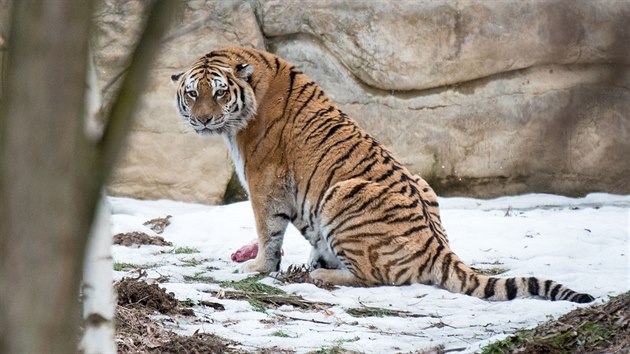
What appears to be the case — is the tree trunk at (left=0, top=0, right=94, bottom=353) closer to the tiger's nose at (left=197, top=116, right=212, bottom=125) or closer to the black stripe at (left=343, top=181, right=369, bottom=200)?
the black stripe at (left=343, top=181, right=369, bottom=200)

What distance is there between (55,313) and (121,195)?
940 centimetres

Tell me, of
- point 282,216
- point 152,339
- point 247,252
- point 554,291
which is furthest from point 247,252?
→ point 152,339

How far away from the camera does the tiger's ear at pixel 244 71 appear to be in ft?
25.3

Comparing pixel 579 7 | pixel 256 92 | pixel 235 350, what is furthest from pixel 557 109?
pixel 256 92

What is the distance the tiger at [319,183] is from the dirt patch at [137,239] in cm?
140

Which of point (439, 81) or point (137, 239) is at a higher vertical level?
point (439, 81)

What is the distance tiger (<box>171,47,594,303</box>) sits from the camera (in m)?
6.74

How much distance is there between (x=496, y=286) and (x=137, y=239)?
3.69 m

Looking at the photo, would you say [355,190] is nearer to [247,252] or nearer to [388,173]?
[388,173]

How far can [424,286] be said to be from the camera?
21.9 feet

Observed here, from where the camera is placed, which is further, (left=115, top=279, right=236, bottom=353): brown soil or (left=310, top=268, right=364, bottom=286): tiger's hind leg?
(left=310, top=268, right=364, bottom=286): tiger's hind leg

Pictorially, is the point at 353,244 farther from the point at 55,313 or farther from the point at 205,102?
the point at 55,313

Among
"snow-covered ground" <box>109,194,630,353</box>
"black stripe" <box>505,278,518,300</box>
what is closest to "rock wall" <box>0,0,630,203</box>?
"snow-covered ground" <box>109,194,630,353</box>

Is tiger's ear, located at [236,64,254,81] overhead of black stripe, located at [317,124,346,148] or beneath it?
overhead
